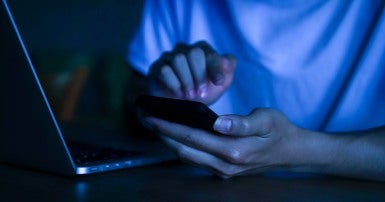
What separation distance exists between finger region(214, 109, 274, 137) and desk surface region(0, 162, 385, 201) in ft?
0.23

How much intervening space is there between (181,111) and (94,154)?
0.22 m

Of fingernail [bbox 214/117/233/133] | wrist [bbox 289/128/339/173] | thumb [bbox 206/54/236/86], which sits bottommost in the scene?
wrist [bbox 289/128/339/173]

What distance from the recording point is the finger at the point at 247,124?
0.66 m

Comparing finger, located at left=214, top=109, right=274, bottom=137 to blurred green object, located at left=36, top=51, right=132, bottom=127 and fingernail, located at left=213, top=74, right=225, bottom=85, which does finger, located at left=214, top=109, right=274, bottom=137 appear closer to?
fingernail, located at left=213, top=74, right=225, bottom=85

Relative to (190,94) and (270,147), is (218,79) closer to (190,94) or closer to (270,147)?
(190,94)

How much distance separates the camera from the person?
0.73m

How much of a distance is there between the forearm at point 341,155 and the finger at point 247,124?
0.31ft

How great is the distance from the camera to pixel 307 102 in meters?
1.25

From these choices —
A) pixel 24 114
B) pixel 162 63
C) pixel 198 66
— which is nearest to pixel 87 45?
pixel 162 63

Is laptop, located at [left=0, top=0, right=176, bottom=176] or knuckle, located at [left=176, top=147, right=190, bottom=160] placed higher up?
laptop, located at [left=0, top=0, right=176, bottom=176]

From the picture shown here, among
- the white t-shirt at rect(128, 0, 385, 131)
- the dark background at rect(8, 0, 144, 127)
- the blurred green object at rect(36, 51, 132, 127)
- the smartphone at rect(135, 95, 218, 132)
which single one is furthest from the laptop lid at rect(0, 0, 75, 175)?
the blurred green object at rect(36, 51, 132, 127)

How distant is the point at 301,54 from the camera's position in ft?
4.14

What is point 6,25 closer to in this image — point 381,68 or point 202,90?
point 202,90

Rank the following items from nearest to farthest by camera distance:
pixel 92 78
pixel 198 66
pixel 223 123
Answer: pixel 223 123
pixel 198 66
pixel 92 78
